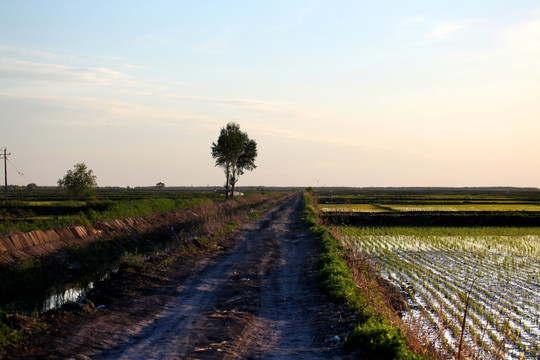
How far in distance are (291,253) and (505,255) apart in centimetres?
1187

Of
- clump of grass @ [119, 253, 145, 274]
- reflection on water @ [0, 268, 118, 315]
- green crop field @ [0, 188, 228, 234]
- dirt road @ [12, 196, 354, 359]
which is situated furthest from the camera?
green crop field @ [0, 188, 228, 234]

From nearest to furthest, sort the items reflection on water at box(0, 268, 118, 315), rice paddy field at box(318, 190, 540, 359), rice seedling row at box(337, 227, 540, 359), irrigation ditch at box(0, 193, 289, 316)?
reflection on water at box(0, 268, 118, 315) → rice paddy field at box(318, 190, 540, 359) → rice seedling row at box(337, 227, 540, 359) → irrigation ditch at box(0, 193, 289, 316)

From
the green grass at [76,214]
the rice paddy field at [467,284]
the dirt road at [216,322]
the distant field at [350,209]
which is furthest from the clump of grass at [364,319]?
the distant field at [350,209]

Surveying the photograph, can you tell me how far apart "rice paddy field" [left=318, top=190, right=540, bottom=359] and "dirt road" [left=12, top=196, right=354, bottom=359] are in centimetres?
216

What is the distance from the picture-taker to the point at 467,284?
1627 cm

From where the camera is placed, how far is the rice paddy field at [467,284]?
9859mm

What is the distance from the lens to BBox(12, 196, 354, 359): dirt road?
23.3ft

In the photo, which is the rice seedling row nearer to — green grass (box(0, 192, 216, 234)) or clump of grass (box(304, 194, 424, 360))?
clump of grass (box(304, 194, 424, 360))

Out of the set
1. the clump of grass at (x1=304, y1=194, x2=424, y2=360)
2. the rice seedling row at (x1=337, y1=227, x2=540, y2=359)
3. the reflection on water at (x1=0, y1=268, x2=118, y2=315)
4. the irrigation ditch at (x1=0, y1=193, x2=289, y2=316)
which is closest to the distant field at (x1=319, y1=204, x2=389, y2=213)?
the rice seedling row at (x1=337, y1=227, x2=540, y2=359)

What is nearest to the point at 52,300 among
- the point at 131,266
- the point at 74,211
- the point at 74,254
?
the point at 131,266

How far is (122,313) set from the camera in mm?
9305

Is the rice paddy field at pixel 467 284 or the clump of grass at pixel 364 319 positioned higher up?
the clump of grass at pixel 364 319

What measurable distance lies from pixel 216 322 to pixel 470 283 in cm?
1152

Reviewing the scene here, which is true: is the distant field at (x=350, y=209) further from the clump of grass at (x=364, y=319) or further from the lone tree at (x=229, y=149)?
the clump of grass at (x=364, y=319)
